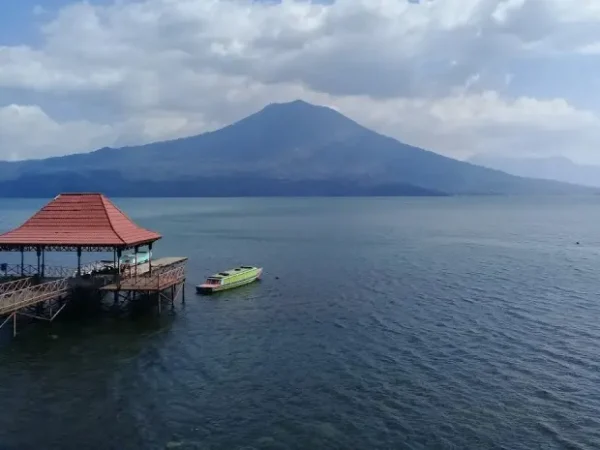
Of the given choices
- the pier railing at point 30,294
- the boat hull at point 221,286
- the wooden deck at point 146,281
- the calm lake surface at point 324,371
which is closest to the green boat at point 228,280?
the boat hull at point 221,286

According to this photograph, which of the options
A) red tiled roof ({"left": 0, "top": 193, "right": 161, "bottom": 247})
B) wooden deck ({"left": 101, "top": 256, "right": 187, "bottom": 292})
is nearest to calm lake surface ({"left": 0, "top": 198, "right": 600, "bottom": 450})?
wooden deck ({"left": 101, "top": 256, "right": 187, "bottom": 292})

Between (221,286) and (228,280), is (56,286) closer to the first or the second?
(221,286)

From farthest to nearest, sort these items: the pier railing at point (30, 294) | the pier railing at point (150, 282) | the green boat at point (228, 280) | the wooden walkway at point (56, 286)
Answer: the green boat at point (228, 280)
the pier railing at point (150, 282)
the wooden walkway at point (56, 286)
the pier railing at point (30, 294)

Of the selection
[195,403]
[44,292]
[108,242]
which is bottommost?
[195,403]

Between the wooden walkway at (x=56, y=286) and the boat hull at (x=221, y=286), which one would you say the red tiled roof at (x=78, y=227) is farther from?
the boat hull at (x=221, y=286)

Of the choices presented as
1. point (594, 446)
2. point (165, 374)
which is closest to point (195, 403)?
point (165, 374)

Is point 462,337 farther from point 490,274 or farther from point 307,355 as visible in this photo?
point 490,274

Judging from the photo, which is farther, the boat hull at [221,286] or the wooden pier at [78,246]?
the boat hull at [221,286]

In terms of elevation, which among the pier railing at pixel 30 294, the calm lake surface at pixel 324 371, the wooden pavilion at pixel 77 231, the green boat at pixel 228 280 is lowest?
the calm lake surface at pixel 324 371
